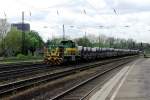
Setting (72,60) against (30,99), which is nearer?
(30,99)

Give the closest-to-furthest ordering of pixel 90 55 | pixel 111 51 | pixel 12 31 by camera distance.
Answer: pixel 90 55, pixel 111 51, pixel 12 31

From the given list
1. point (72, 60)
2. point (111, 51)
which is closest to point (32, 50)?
point (111, 51)

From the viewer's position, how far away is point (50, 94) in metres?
18.8

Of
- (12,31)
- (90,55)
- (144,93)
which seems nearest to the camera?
(144,93)

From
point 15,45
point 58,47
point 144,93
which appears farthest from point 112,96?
point 15,45

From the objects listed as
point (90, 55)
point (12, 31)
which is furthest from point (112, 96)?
point (12, 31)

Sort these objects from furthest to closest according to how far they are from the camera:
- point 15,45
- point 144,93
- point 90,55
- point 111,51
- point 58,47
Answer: point 15,45 < point 111,51 < point 90,55 < point 58,47 < point 144,93

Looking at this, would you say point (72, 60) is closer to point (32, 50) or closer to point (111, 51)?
point (111, 51)

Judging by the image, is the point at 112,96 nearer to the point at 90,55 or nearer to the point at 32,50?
the point at 90,55

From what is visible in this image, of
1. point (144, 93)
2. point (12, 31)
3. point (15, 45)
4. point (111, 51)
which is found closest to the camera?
point (144, 93)

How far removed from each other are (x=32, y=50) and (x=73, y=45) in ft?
246

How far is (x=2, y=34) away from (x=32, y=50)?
12.6 meters

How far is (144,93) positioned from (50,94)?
4360 millimetres

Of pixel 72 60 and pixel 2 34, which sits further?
pixel 2 34
